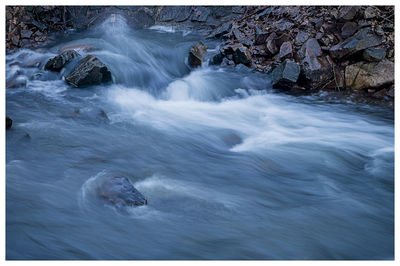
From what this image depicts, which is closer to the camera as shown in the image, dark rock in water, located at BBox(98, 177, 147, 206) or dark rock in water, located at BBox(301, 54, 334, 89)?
dark rock in water, located at BBox(98, 177, 147, 206)

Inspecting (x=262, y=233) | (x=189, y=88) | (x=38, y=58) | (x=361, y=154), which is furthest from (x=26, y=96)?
(x=361, y=154)

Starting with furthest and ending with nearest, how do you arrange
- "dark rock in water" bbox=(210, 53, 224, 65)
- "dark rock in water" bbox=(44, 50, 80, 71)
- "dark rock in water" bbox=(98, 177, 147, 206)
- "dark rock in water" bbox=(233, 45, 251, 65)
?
"dark rock in water" bbox=(210, 53, 224, 65)
"dark rock in water" bbox=(233, 45, 251, 65)
"dark rock in water" bbox=(44, 50, 80, 71)
"dark rock in water" bbox=(98, 177, 147, 206)

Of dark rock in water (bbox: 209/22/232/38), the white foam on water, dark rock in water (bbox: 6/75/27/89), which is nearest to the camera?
the white foam on water

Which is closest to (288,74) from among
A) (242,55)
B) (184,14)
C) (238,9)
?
(242,55)

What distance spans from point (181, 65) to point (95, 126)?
3568mm

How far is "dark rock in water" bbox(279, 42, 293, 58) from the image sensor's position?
6.97m

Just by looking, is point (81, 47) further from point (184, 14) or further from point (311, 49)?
point (311, 49)

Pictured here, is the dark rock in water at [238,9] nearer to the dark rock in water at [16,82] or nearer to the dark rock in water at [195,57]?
the dark rock in water at [195,57]

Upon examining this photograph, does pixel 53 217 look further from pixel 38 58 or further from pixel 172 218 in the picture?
pixel 38 58

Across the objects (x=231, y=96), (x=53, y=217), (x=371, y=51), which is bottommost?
(x=53, y=217)

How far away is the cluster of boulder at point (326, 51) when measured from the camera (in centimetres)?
619

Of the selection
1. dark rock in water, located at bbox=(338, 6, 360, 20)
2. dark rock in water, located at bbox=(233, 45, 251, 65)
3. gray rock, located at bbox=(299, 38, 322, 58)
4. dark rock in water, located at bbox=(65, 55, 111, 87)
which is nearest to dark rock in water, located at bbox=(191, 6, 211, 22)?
dark rock in water, located at bbox=(233, 45, 251, 65)

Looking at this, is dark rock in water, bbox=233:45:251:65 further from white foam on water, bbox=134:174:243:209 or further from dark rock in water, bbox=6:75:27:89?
white foam on water, bbox=134:174:243:209

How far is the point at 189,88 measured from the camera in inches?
267
